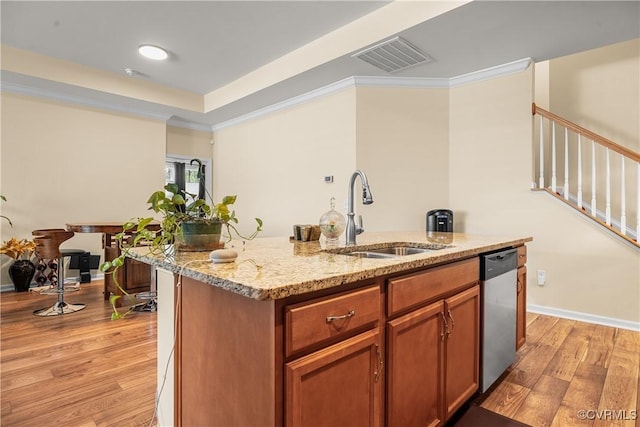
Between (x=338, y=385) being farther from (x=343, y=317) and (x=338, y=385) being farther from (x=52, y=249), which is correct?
(x=52, y=249)

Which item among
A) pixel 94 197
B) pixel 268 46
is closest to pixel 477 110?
pixel 268 46

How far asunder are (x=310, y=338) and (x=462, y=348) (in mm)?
1044

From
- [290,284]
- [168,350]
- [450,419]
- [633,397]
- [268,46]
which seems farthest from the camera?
[268,46]

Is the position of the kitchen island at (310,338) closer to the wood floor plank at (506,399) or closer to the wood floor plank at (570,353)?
the wood floor plank at (506,399)

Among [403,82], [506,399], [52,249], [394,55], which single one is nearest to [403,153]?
[403,82]

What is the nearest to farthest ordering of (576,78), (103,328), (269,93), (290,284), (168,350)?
(290,284) → (168,350) → (103,328) → (576,78) → (269,93)

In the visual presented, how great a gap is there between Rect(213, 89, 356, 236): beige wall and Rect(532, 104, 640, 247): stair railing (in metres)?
2.09

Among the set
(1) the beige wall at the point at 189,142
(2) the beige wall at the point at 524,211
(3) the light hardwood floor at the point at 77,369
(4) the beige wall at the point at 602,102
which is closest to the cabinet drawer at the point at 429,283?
(3) the light hardwood floor at the point at 77,369

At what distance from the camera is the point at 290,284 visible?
2.87ft

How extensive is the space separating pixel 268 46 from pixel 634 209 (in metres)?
4.38

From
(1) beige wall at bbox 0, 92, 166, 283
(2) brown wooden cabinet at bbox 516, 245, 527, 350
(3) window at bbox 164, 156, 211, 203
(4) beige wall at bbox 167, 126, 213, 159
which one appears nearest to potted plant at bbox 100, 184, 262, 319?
(2) brown wooden cabinet at bbox 516, 245, 527, 350

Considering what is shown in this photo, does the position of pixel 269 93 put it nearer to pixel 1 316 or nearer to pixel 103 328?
pixel 103 328

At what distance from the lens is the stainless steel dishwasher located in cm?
182

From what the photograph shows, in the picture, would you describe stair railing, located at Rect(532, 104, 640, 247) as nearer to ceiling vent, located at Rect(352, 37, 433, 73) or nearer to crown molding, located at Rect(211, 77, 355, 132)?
ceiling vent, located at Rect(352, 37, 433, 73)
